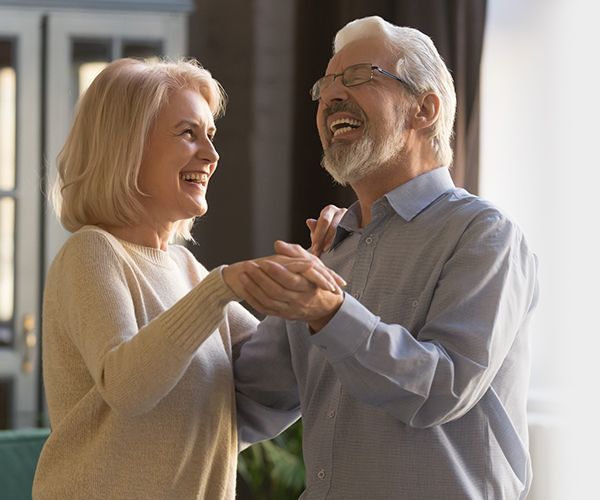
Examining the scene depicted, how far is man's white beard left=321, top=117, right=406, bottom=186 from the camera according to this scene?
226cm

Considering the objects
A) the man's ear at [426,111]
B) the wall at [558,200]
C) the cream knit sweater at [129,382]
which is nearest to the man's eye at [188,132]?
the cream knit sweater at [129,382]

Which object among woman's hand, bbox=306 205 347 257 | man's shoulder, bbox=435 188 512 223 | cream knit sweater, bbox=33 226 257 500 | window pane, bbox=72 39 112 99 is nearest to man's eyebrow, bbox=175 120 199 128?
cream knit sweater, bbox=33 226 257 500

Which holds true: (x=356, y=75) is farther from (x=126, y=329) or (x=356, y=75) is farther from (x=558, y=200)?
(x=558, y=200)

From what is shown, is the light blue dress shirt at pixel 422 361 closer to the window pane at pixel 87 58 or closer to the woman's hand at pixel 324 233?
the woman's hand at pixel 324 233

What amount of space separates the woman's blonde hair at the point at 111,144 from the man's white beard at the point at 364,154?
1.17 feet

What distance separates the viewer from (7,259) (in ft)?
15.8

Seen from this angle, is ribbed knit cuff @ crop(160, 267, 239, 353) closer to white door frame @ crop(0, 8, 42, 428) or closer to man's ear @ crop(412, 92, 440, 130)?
man's ear @ crop(412, 92, 440, 130)

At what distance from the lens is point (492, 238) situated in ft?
6.68

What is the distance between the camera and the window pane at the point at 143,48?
4.88 metres

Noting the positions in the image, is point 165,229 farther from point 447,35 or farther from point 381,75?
point 447,35

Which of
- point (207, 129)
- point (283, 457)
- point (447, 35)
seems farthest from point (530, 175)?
point (207, 129)

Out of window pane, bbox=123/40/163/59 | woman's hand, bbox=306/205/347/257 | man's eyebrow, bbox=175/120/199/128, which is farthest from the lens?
window pane, bbox=123/40/163/59

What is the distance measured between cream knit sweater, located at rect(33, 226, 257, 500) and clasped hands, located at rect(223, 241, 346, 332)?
61mm

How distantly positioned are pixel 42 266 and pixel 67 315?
9.23 ft
